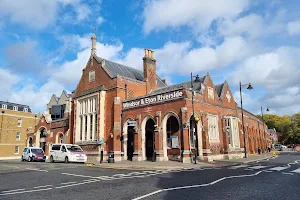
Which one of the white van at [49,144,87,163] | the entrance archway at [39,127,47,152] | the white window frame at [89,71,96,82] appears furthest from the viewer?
the entrance archway at [39,127,47,152]

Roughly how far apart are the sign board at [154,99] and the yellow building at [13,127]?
99.4ft

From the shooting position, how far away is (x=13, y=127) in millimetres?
52031

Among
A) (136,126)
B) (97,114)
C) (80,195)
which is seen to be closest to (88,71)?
(97,114)

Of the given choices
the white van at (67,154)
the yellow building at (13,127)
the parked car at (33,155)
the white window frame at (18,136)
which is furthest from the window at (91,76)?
the white window frame at (18,136)

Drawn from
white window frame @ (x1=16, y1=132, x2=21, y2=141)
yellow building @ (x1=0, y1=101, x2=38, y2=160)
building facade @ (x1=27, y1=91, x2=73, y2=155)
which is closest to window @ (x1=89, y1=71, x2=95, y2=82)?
building facade @ (x1=27, y1=91, x2=73, y2=155)

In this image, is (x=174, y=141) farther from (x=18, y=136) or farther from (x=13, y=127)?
(x=18, y=136)

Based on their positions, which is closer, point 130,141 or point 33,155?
point 130,141

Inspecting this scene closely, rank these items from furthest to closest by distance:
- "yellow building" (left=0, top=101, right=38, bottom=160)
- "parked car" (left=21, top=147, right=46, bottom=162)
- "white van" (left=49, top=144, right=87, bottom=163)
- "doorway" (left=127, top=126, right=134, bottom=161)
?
"yellow building" (left=0, top=101, right=38, bottom=160) < "parked car" (left=21, top=147, right=46, bottom=162) < "doorway" (left=127, top=126, right=134, bottom=161) < "white van" (left=49, top=144, right=87, bottom=163)

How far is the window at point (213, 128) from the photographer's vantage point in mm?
25414

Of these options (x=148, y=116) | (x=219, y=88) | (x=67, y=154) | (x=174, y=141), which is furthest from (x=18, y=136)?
(x=219, y=88)

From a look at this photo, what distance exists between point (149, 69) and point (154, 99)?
8.10 m

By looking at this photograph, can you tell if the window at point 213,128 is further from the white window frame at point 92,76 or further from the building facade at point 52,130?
the building facade at point 52,130

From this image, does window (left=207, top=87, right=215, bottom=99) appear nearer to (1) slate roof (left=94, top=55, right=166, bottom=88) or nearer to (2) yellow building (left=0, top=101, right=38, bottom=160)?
(1) slate roof (left=94, top=55, right=166, bottom=88)

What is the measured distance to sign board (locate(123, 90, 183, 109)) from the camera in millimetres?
22750
